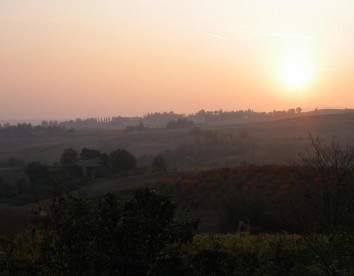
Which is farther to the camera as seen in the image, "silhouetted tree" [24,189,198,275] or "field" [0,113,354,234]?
"field" [0,113,354,234]

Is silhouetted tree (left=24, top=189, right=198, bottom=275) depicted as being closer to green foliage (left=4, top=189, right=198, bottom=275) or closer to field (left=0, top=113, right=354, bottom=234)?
green foliage (left=4, top=189, right=198, bottom=275)

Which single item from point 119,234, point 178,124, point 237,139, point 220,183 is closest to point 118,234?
point 119,234

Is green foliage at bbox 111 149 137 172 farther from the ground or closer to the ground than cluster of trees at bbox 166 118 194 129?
closer to the ground

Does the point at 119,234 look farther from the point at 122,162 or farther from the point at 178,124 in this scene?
the point at 178,124

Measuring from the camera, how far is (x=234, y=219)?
16.2 metres

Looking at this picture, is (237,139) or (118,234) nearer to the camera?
(118,234)

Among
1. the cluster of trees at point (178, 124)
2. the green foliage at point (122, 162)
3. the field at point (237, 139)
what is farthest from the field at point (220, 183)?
the cluster of trees at point (178, 124)

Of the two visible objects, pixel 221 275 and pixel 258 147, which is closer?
pixel 221 275

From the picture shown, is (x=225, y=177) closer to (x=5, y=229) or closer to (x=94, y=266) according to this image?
(x=5, y=229)

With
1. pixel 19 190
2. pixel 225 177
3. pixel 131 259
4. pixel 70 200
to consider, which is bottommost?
pixel 19 190

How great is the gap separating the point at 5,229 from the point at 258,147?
52354mm

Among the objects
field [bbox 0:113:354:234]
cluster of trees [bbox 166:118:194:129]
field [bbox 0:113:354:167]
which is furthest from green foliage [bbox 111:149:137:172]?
cluster of trees [bbox 166:118:194:129]

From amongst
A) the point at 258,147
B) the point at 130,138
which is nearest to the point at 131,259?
the point at 258,147

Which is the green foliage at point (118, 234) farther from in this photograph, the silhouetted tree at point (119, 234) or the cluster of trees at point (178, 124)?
the cluster of trees at point (178, 124)
